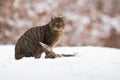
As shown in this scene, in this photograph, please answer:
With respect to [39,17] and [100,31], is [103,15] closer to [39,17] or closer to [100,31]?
[100,31]

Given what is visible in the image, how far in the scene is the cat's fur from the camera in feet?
14.3

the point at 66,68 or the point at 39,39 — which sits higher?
the point at 39,39

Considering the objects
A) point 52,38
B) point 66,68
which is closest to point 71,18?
point 52,38

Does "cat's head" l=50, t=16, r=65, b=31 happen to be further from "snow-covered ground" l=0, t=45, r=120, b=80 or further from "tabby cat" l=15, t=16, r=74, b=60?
"snow-covered ground" l=0, t=45, r=120, b=80

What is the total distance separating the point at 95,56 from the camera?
14.1ft

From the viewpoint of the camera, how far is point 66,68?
3.79 meters

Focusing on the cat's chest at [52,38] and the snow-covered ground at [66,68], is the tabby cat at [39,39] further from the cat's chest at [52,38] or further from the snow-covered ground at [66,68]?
the snow-covered ground at [66,68]

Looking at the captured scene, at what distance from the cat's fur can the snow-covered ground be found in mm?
117

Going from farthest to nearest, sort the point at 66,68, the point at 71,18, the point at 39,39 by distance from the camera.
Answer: the point at 71,18 < the point at 39,39 < the point at 66,68

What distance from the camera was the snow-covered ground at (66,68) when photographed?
359 cm

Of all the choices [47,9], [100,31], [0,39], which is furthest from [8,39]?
[100,31]

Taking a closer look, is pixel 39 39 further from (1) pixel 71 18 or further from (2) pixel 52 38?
(1) pixel 71 18

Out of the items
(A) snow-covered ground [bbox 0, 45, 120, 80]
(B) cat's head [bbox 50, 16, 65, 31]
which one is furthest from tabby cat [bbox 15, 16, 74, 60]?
(A) snow-covered ground [bbox 0, 45, 120, 80]

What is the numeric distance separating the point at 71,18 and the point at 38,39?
490 centimetres
